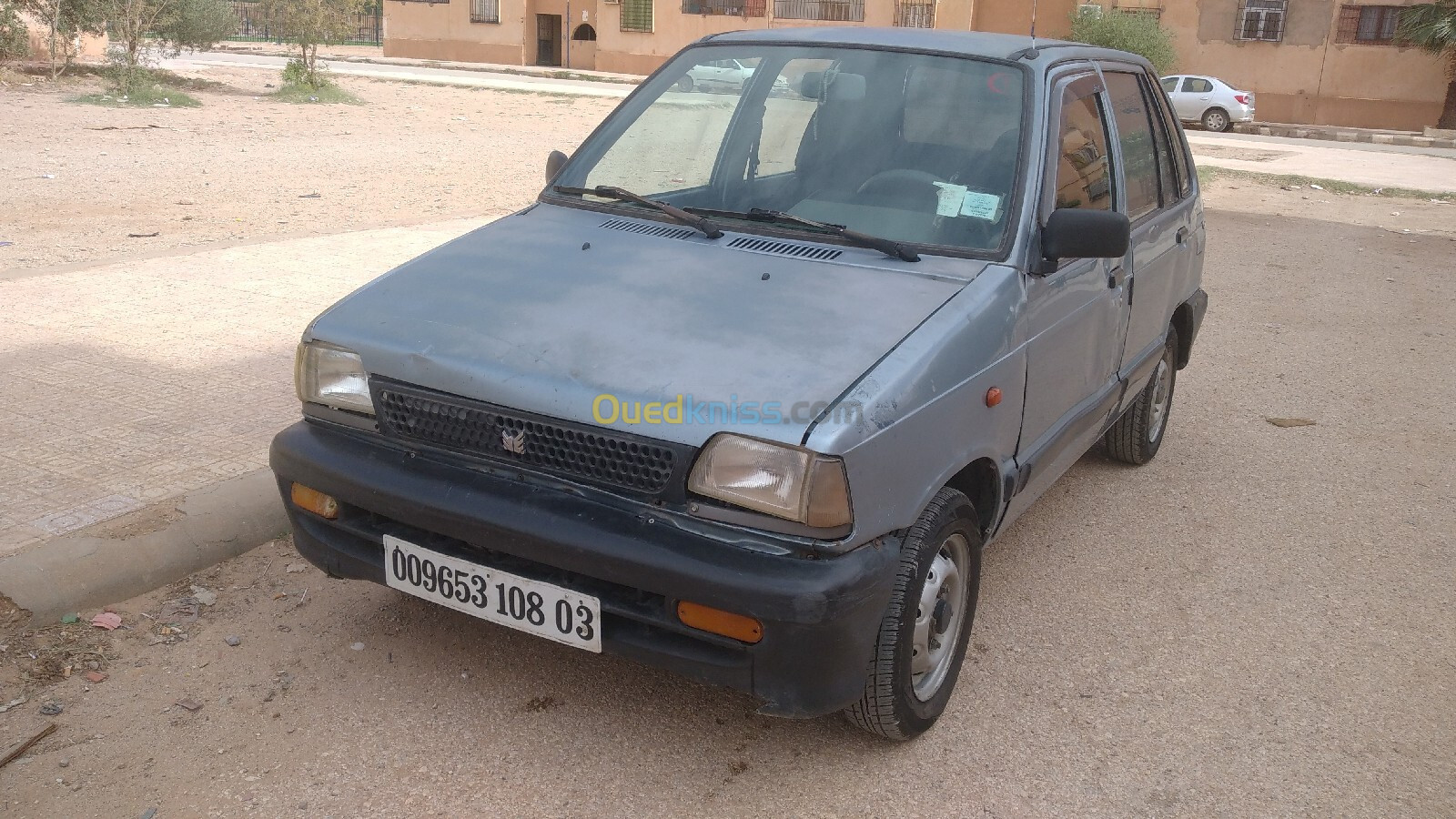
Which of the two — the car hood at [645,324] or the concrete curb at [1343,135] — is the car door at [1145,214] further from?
the concrete curb at [1343,135]

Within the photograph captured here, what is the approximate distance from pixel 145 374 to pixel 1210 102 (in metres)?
31.4

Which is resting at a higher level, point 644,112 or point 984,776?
point 644,112

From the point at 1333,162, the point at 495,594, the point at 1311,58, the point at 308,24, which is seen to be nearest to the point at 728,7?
the point at 1311,58

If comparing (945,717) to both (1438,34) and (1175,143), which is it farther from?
(1438,34)

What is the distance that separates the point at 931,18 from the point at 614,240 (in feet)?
133

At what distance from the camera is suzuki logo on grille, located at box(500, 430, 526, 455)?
106 inches

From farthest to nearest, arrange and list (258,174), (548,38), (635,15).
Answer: (548,38) → (635,15) → (258,174)

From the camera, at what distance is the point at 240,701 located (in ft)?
10.1

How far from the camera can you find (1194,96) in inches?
1236

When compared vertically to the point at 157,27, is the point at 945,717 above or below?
below

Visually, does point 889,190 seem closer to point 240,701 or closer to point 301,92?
point 240,701

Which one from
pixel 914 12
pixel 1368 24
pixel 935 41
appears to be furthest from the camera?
pixel 914 12

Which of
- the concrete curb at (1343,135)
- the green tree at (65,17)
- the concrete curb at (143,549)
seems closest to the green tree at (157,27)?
the green tree at (65,17)

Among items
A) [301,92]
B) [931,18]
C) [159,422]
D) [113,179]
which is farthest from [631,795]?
[931,18]
